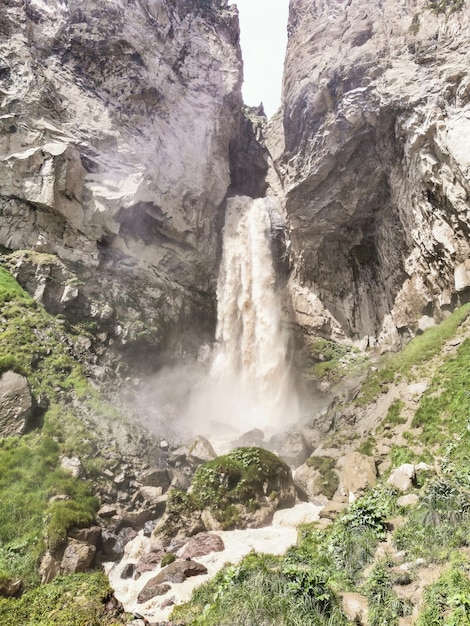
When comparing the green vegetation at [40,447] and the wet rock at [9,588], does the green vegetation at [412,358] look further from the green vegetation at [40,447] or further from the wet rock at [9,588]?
the wet rock at [9,588]

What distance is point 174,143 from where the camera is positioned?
36.3 meters

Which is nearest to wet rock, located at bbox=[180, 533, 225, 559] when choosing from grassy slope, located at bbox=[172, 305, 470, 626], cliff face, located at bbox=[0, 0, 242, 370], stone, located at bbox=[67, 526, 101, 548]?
grassy slope, located at bbox=[172, 305, 470, 626]

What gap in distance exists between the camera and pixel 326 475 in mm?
14797

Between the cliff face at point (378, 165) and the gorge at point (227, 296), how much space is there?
19 cm

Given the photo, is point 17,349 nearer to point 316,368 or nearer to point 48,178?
point 48,178

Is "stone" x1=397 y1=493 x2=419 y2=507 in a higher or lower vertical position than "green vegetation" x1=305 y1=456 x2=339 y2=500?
higher

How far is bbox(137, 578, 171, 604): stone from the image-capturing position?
890 cm

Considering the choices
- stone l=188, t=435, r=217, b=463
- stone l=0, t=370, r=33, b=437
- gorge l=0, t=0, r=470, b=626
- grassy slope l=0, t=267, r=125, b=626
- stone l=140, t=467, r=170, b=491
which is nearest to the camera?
grassy slope l=0, t=267, r=125, b=626

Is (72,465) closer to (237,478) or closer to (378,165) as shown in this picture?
(237,478)

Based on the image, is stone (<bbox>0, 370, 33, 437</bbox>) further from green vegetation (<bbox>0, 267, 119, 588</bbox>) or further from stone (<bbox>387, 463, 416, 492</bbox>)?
stone (<bbox>387, 463, 416, 492</bbox>)

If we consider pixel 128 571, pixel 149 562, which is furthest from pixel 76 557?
pixel 149 562

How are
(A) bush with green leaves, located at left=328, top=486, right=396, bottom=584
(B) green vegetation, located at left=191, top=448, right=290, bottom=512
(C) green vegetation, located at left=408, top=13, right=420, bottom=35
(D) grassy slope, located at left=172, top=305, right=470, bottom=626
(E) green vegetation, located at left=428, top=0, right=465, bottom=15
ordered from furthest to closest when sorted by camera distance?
(C) green vegetation, located at left=408, top=13, right=420, bottom=35, (E) green vegetation, located at left=428, top=0, right=465, bottom=15, (B) green vegetation, located at left=191, top=448, right=290, bottom=512, (A) bush with green leaves, located at left=328, top=486, right=396, bottom=584, (D) grassy slope, located at left=172, top=305, right=470, bottom=626

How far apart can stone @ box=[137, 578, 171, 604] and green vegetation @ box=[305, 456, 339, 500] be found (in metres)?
7.21

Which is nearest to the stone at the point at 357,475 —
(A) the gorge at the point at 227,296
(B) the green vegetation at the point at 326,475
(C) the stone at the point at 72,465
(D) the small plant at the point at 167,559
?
(A) the gorge at the point at 227,296
